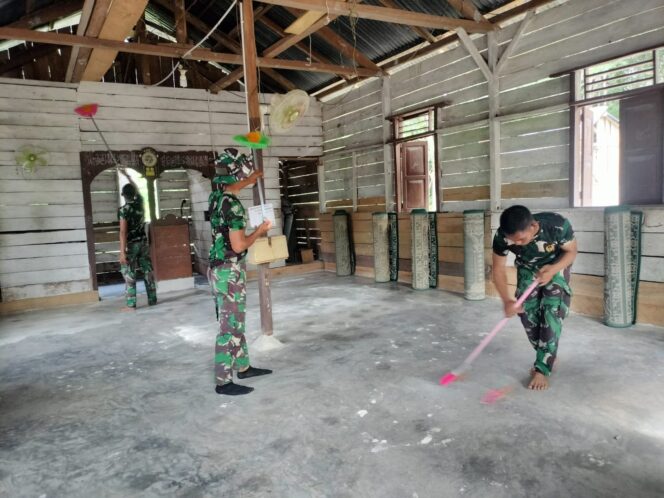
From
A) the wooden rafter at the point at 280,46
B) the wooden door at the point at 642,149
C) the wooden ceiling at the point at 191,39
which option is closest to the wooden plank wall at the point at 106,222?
the wooden ceiling at the point at 191,39

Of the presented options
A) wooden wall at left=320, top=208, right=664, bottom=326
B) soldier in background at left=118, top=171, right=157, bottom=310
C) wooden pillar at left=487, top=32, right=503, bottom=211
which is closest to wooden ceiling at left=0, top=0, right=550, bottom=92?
wooden pillar at left=487, top=32, right=503, bottom=211

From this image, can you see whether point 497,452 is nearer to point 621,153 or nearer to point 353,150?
point 621,153

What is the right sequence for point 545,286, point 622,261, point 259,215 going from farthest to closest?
point 622,261, point 259,215, point 545,286

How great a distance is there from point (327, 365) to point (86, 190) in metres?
5.54

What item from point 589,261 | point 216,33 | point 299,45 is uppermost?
point 216,33

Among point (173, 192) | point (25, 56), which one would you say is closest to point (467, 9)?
point (25, 56)

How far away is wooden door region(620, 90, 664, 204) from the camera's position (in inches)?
167

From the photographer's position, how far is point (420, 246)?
6559 millimetres

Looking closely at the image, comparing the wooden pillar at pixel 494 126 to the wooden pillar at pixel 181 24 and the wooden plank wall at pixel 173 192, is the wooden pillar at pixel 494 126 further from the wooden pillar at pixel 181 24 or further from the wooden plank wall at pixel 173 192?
the wooden plank wall at pixel 173 192

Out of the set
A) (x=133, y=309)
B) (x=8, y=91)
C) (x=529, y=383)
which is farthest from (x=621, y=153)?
(x=8, y=91)

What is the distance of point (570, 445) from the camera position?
2.30m

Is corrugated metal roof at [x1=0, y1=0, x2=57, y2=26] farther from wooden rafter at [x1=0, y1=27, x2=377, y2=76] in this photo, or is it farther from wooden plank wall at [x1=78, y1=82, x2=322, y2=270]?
wooden plank wall at [x1=78, y1=82, x2=322, y2=270]

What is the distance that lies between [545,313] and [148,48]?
5830mm

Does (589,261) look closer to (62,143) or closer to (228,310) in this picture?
(228,310)
